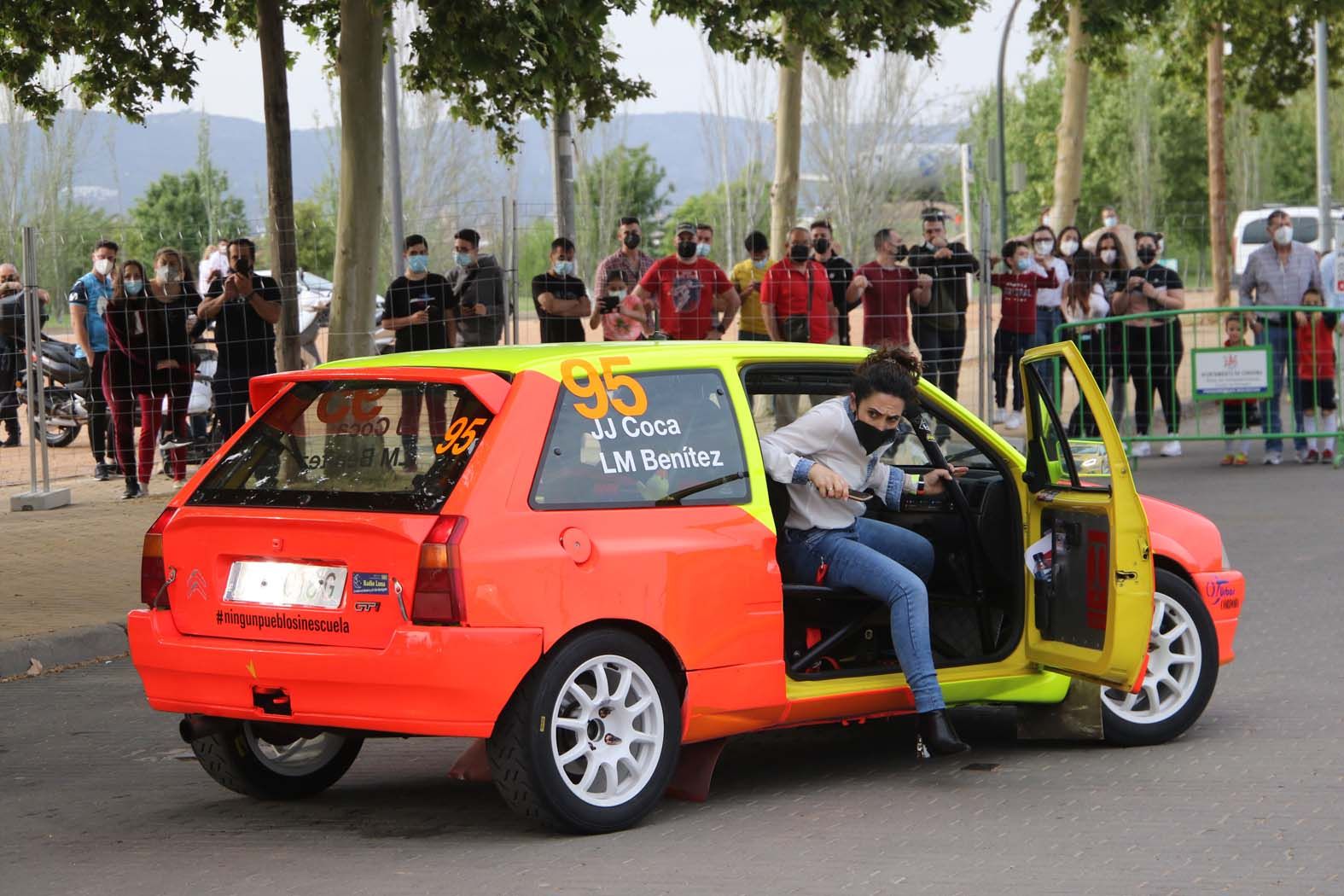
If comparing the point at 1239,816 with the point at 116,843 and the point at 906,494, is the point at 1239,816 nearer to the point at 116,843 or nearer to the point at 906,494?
the point at 906,494

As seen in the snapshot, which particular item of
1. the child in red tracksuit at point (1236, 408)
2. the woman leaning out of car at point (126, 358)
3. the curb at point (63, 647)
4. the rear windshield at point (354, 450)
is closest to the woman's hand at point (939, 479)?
the rear windshield at point (354, 450)

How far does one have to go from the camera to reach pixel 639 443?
20.9 ft

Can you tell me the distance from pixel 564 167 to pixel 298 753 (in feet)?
44.3

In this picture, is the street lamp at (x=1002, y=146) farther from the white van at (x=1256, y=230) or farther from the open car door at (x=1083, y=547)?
the open car door at (x=1083, y=547)

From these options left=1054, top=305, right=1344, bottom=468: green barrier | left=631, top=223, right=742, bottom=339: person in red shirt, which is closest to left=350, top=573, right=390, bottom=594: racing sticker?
left=631, top=223, right=742, bottom=339: person in red shirt

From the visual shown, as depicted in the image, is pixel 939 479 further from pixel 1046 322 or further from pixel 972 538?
pixel 1046 322

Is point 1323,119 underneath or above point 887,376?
above

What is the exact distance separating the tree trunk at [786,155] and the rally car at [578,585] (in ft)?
55.6

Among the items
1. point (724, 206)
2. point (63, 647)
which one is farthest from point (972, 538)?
point (724, 206)

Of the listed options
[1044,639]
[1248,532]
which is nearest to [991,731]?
[1044,639]

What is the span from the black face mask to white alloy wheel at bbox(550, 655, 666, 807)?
1412mm

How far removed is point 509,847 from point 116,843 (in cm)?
130

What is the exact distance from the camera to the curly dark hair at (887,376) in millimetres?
6922

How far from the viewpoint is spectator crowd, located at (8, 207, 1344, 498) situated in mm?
16109
